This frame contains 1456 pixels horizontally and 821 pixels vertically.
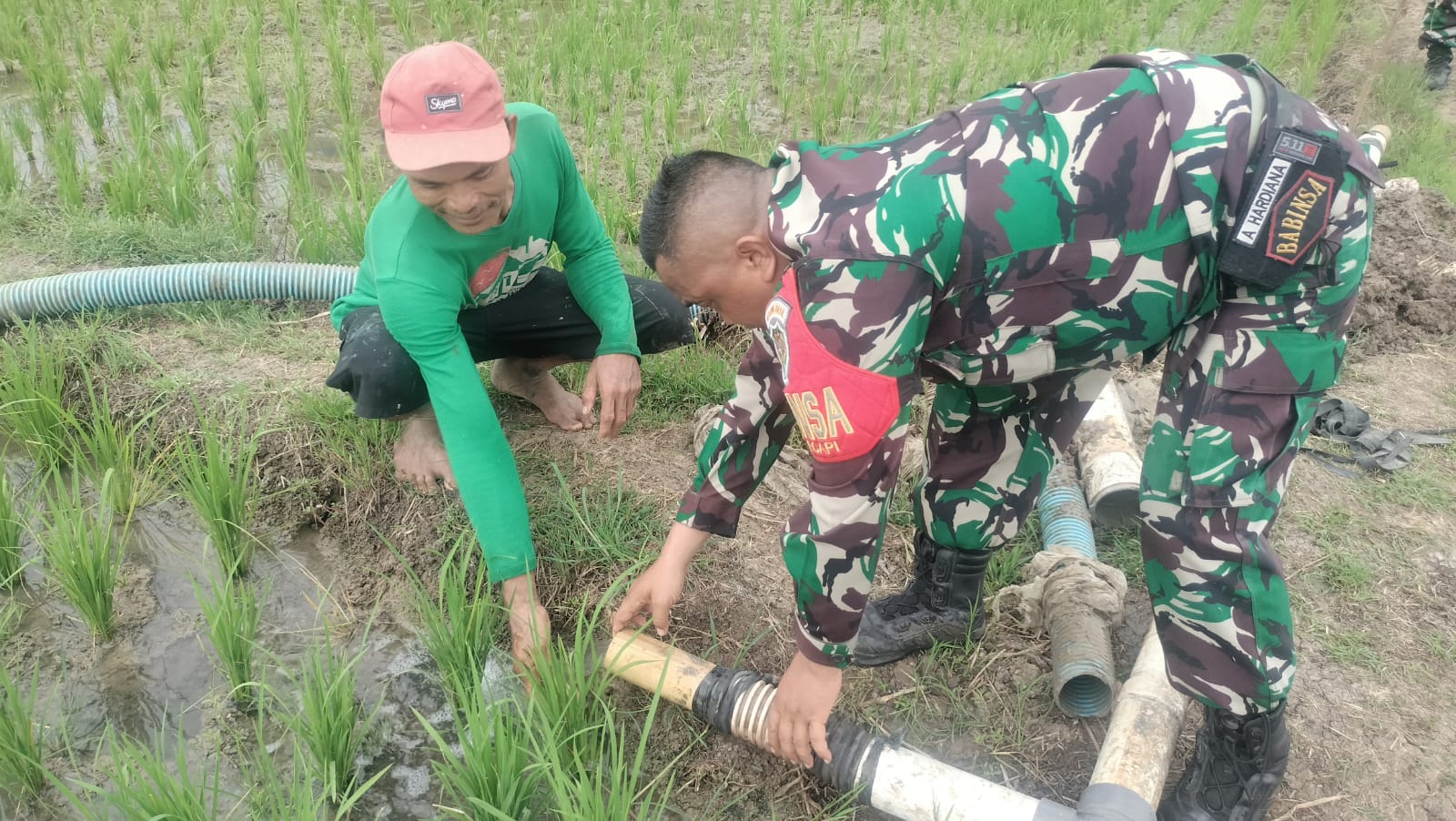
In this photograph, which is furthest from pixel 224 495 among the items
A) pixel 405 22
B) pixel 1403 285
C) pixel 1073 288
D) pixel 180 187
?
pixel 405 22

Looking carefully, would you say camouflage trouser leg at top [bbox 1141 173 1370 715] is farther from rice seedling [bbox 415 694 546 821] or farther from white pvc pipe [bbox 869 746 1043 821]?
rice seedling [bbox 415 694 546 821]

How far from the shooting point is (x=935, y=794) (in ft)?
5.83

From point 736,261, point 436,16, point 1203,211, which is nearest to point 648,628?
point 736,261

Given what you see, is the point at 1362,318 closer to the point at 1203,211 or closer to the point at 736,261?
the point at 1203,211

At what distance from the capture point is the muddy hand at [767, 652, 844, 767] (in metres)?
1.64

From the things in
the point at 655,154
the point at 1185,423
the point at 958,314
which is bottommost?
the point at 655,154

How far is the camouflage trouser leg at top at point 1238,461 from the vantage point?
154 cm

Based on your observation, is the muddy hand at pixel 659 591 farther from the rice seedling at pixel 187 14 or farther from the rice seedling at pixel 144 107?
the rice seedling at pixel 187 14

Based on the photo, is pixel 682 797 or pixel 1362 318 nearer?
pixel 682 797

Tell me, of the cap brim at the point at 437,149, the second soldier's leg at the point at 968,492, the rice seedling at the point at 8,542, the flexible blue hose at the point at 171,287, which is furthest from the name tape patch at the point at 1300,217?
the flexible blue hose at the point at 171,287

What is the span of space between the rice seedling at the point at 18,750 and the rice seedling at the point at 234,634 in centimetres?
33

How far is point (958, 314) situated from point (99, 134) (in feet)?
14.9

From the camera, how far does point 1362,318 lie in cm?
359

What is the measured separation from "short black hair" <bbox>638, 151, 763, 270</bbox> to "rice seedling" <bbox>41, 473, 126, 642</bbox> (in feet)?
4.90
